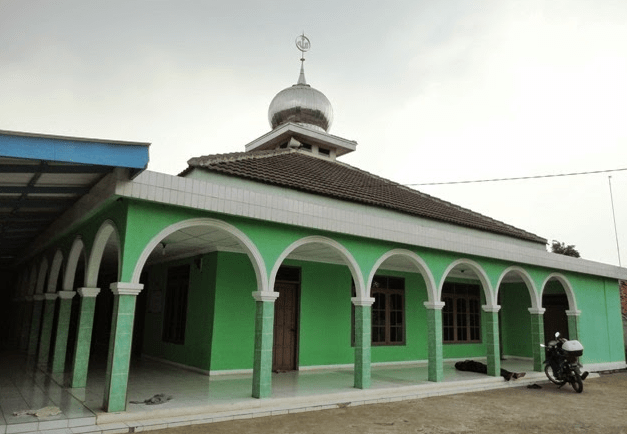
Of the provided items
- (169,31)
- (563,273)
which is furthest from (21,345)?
(563,273)

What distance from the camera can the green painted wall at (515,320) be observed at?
14766 mm

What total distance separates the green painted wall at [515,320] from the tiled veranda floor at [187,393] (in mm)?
4048

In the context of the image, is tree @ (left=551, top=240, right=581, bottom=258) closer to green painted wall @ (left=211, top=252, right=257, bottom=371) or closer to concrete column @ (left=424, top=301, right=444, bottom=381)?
concrete column @ (left=424, top=301, right=444, bottom=381)

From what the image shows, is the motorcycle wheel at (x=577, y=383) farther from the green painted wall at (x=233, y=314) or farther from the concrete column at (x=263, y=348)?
the green painted wall at (x=233, y=314)

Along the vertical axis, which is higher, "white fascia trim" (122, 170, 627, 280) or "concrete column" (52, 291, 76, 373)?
"white fascia trim" (122, 170, 627, 280)

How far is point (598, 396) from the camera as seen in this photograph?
361 inches

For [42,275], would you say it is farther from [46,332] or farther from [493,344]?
[493,344]

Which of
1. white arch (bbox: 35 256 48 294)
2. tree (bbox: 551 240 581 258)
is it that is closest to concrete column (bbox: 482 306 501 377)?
white arch (bbox: 35 256 48 294)

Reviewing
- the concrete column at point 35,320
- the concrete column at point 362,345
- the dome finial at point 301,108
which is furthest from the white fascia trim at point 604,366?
the concrete column at point 35,320

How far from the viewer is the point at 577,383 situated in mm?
9484

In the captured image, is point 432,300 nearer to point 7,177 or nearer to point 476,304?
point 476,304

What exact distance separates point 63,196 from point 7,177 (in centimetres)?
156

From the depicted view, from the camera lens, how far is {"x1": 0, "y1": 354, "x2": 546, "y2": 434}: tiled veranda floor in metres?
5.52

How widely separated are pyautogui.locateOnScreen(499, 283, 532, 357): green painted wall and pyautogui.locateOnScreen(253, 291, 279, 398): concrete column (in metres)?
10.6
